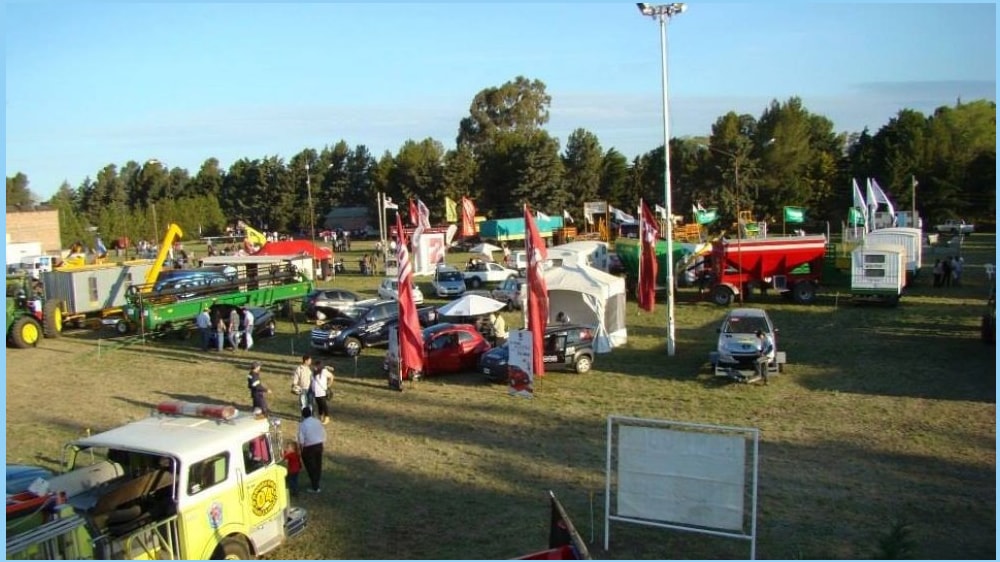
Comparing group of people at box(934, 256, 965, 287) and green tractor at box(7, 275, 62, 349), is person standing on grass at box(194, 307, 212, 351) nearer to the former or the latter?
green tractor at box(7, 275, 62, 349)

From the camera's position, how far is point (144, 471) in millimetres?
8727

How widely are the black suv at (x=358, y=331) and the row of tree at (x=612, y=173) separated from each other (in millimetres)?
39247

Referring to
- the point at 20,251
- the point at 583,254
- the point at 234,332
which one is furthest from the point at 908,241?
the point at 20,251

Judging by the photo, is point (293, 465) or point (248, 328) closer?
point (293, 465)

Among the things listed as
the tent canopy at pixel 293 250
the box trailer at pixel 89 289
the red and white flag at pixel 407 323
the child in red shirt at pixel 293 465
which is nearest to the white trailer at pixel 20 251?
the tent canopy at pixel 293 250

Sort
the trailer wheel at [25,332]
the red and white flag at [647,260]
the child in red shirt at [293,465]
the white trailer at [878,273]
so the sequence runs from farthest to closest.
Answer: the white trailer at [878,273] → the trailer wheel at [25,332] → the red and white flag at [647,260] → the child in red shirt at [293,465]

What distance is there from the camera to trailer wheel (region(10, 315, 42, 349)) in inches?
971

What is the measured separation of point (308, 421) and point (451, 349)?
827 centimetres

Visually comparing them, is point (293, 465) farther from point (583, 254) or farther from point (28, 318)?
point (583, 254)

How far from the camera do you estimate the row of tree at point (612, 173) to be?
221ft

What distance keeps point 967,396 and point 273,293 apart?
21321mm

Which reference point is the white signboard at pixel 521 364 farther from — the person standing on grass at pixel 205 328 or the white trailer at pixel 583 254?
the white trailer at pixel 583 254

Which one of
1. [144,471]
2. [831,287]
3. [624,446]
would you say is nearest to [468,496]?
[624,446]

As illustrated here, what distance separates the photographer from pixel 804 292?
29281 mm
